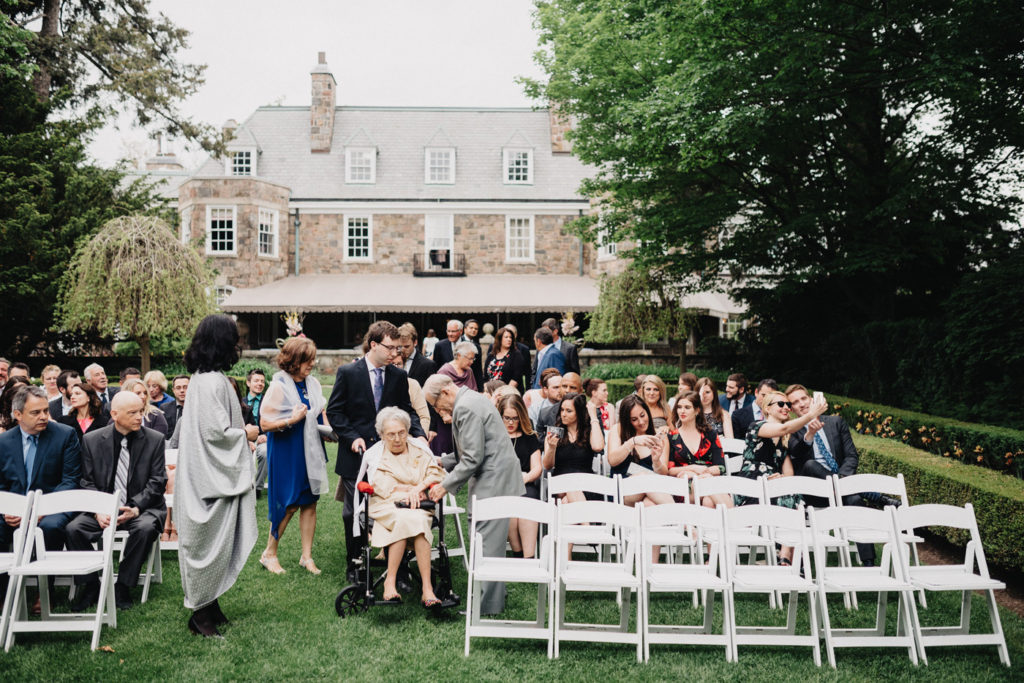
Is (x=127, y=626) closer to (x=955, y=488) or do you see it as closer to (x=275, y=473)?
(x=275, y=473)

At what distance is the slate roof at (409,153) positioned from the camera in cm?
2922

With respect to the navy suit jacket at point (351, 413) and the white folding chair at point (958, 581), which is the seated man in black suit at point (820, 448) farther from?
the navy suit jacket at point (351, 413)

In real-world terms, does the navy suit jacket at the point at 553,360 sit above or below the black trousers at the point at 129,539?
above

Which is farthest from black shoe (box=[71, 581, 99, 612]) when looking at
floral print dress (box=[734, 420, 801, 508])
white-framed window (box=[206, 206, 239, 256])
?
white-framed window (box=[206, 206, 239, 256])

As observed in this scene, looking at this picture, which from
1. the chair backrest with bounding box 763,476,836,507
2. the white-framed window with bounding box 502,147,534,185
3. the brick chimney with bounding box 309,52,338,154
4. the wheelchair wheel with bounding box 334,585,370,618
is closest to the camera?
the wheelchair wheel with bounding box 334,585,370,618

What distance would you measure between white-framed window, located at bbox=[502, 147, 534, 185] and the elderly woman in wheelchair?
24938 millimetres

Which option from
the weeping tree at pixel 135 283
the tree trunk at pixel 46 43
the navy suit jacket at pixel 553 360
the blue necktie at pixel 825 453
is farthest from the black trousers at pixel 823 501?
the tree trunk at pixel 46 43

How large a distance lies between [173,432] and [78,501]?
294 cm

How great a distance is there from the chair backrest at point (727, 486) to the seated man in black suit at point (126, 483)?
420cm

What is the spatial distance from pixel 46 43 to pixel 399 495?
19604 mm

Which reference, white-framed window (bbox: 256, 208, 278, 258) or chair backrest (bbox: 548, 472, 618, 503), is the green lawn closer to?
chair backrest (bbox: 548, 472, 618, 503)

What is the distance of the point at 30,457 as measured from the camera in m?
5.41

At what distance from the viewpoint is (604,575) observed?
480 centimetres

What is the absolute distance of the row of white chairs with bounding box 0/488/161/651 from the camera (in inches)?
178
